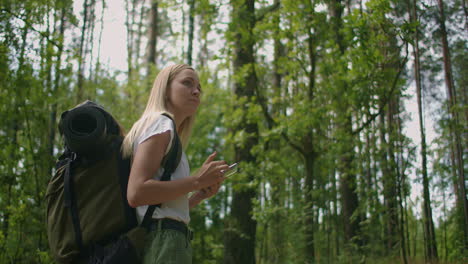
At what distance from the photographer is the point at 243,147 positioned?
773 cm

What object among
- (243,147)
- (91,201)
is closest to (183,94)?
(91,201)

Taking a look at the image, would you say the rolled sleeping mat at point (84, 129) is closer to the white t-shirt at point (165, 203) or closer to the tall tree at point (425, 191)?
the white t-shirt at point (165, 203)

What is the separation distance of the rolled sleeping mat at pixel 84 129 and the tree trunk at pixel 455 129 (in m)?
4.72

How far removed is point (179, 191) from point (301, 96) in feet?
20.0

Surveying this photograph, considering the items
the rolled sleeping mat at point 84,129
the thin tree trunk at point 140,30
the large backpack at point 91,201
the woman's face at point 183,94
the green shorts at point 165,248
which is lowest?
the green shorts at point 165,248

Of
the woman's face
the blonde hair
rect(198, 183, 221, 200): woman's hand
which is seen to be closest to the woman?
the blonde hair

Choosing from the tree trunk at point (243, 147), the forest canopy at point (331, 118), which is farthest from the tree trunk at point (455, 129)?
the tree trunk at point (243, 147)

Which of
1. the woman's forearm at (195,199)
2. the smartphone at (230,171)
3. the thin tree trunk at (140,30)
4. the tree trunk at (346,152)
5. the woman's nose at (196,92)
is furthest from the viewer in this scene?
the thin tree trunk at (140,30)

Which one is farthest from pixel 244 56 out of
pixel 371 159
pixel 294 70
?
pixel 371 159

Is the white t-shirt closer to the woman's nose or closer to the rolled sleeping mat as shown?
the rolled sleeping mat

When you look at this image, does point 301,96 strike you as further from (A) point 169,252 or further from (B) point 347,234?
(A) point 169,252

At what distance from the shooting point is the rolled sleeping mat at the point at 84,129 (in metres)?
1.70

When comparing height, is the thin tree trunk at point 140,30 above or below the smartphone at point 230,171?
above

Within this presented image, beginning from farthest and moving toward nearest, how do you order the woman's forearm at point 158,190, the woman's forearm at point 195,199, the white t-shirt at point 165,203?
the woman's forearm at point 195,199 → the white t-shirt at point 165,203 → the woman's forearm at point 158,190
